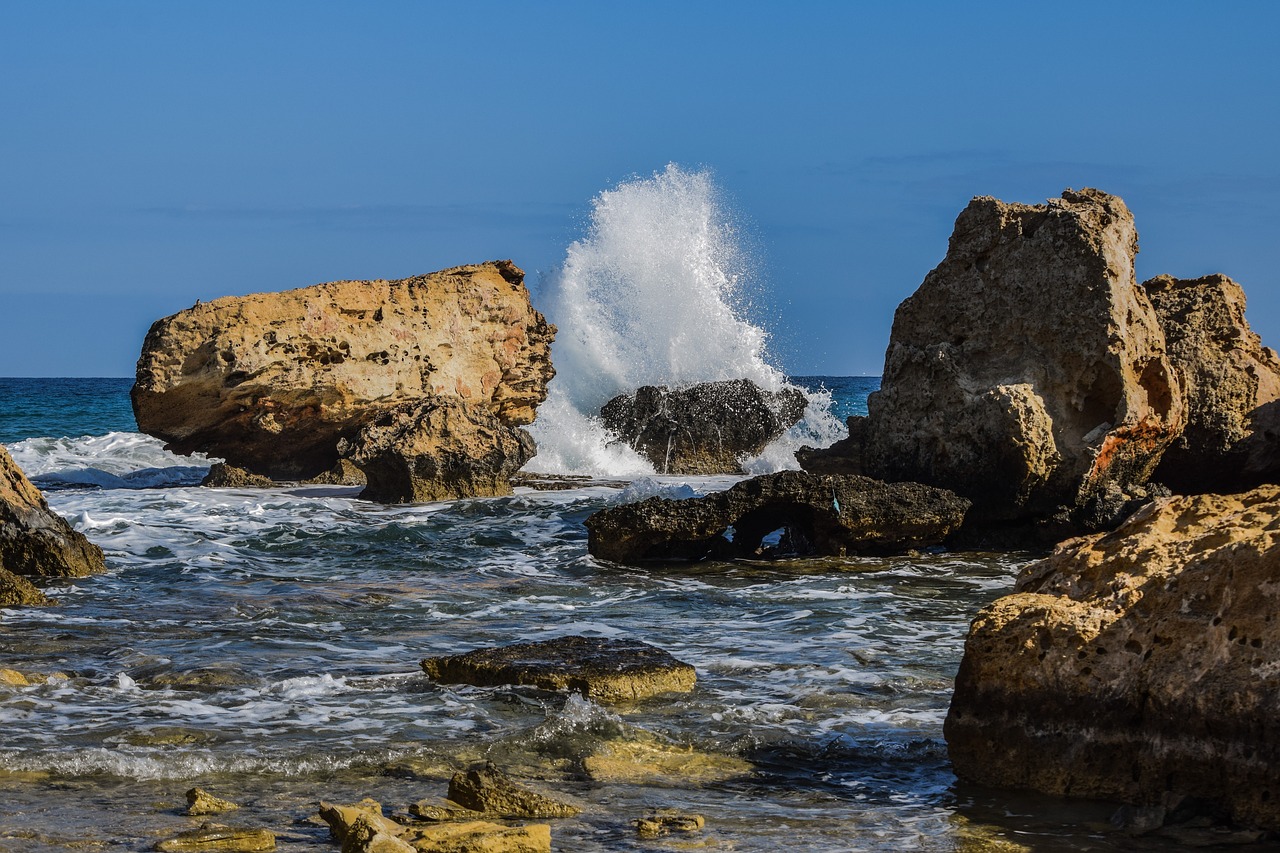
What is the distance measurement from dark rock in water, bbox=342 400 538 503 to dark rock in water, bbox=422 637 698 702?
650 centimetres

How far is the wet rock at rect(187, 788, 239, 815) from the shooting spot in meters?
3.50

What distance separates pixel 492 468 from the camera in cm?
1216

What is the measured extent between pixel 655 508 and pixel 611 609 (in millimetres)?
1702

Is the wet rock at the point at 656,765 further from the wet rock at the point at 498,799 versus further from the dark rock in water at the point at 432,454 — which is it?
the dark rock in water at the point at 432,454

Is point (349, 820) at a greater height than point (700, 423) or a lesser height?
lesser

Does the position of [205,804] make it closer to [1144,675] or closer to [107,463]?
[1144,675]

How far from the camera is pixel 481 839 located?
3164 mm

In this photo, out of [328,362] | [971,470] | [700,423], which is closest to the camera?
[971,470]

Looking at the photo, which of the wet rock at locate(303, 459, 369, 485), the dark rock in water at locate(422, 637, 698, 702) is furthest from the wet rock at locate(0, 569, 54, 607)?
the wet rock at locate(303, 459, 369, 485)

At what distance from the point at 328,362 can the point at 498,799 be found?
9108 mm

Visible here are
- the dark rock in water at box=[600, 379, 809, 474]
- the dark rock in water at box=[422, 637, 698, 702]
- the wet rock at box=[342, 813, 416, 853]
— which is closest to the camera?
the wet rock at box=[342, 813, 416, 853]

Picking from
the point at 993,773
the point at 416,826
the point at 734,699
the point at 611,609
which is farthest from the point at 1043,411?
the point at 416,826

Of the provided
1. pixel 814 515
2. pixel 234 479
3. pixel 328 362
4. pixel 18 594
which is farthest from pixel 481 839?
pixel 234 479

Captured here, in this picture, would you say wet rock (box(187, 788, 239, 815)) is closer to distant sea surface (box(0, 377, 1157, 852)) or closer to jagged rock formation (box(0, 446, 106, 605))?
distant sea surface (box(0, 377, 1157, 852))
